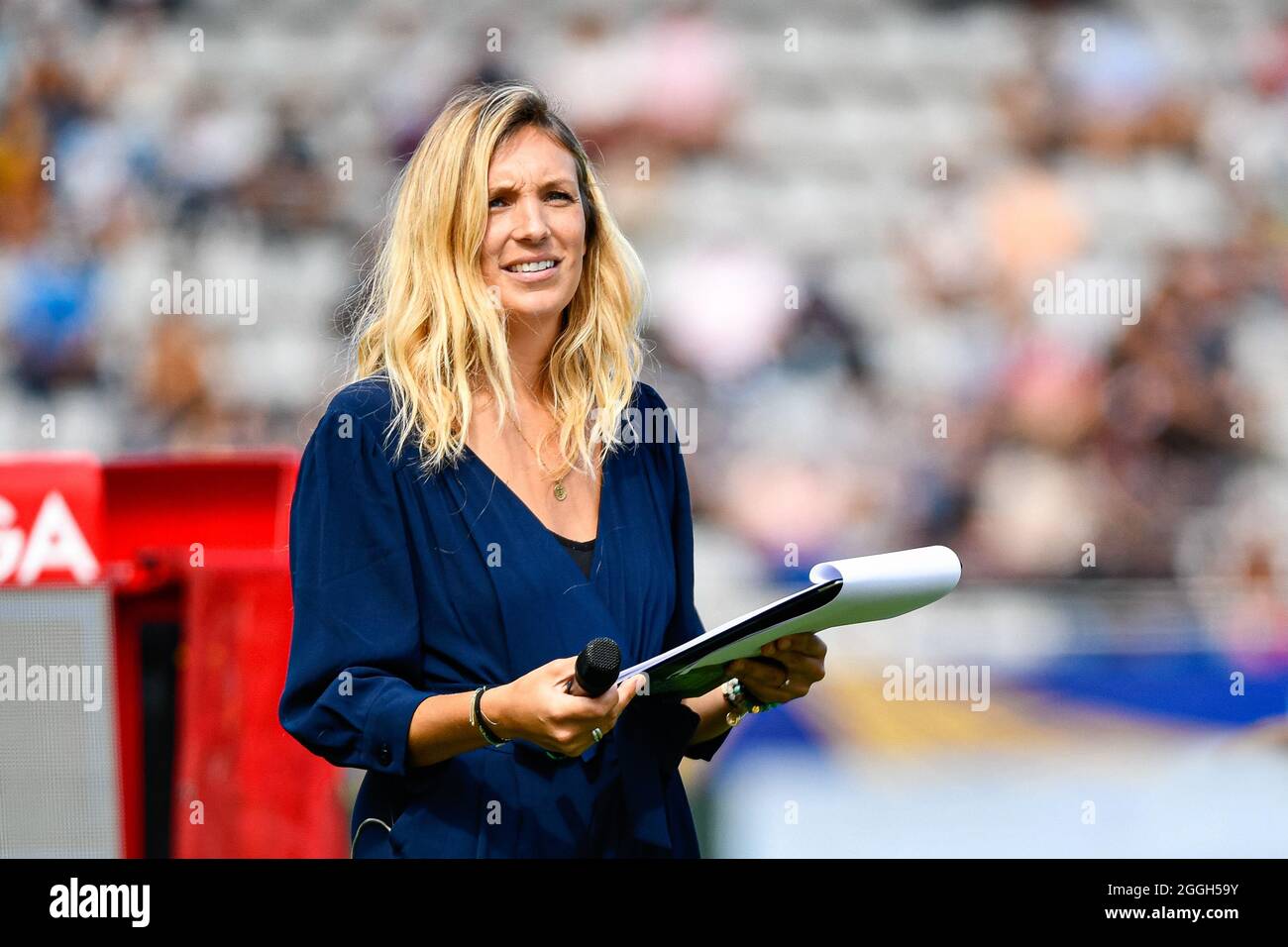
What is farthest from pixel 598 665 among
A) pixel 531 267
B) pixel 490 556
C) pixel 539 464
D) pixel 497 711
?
pixel 531 267

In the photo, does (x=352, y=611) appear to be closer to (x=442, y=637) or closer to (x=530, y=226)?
(x=442, y=637)

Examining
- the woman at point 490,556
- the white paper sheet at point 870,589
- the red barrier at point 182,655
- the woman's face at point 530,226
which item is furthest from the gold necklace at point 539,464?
the red barrier at point 182,655

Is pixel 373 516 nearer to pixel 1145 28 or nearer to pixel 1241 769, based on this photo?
pixel 1241 769

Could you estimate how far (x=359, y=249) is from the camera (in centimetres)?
481

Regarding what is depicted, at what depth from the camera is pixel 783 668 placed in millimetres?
1356

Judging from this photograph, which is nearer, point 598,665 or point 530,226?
point 598,665

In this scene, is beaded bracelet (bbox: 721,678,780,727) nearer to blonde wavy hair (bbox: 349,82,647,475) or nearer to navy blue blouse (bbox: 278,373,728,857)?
navy blue blouse (bbox: 278,373,728,857)

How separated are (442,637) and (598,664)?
0.22 metres

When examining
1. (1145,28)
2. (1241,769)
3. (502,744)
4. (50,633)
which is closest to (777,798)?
(1241,769)

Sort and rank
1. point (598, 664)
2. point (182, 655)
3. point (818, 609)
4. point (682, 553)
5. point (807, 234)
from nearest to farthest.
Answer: point (598, 664)
point (818, 609)
point (682, 553)
point (182, 655)
point (807, 234)

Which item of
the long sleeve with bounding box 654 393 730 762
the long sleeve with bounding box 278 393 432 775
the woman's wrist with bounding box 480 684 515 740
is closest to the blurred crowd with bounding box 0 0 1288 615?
the long sleeve with bounding box 654 393 730 762

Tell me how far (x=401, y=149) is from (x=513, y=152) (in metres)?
3.74

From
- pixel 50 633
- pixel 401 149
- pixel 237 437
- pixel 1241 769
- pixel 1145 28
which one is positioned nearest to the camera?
pixel 50 633

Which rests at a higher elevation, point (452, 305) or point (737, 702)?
point (452, 305)
